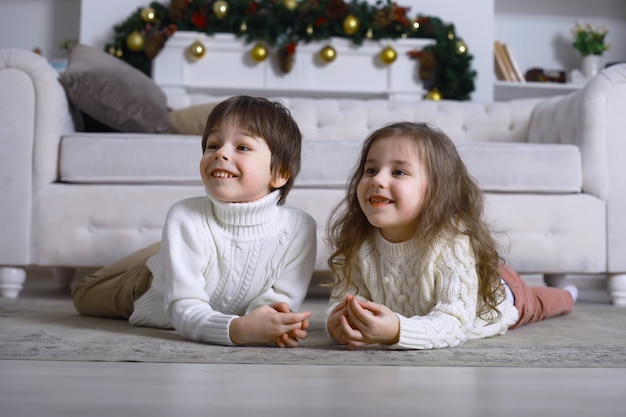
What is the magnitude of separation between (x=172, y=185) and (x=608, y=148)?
4.08 ft

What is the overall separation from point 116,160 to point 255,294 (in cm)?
93

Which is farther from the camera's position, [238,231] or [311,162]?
[311,162]

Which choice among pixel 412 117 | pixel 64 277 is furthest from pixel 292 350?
pixel 412 117

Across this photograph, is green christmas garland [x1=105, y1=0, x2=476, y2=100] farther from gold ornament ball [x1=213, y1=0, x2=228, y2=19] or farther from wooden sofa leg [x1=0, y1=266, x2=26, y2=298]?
wooden sofa leg [x1=0, y1=266, x2=26, y2=298]

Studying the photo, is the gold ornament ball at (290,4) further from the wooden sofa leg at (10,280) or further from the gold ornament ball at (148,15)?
the wooden sofa leg at (10,280)

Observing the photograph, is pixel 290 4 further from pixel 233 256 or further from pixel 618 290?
pixel 233 256

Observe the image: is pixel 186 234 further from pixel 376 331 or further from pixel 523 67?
pixel 523 67

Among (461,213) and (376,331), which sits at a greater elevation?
(461,213)

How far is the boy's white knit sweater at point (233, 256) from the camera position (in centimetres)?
128

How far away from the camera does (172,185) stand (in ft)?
6.98

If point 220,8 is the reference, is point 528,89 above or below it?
below

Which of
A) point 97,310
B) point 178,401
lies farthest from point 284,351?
point 97,310

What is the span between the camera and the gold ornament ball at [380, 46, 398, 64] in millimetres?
4055

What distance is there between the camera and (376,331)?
112 centimetres
